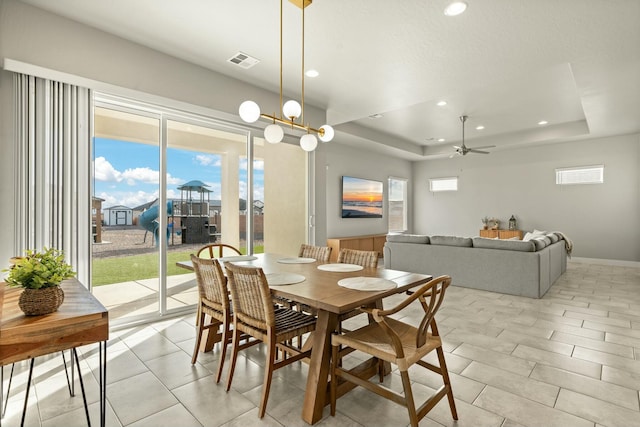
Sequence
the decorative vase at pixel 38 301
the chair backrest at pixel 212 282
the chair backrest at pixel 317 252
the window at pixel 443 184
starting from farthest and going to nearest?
the window at pixel 443 184, the chair backrest at pixel 317 252, the chair backrest at pixel 212 282, the decorative vase at pixel 38 301

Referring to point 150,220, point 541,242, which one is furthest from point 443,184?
point 150,220

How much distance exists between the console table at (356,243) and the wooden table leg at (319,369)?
14.2 feet

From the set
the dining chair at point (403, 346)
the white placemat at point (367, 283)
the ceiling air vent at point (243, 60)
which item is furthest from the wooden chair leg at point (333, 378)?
the ceiling air vent at point (243, 60)

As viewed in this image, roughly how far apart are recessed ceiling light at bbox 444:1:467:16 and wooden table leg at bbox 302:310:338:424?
8.12ft

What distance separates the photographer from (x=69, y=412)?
6.38 ft

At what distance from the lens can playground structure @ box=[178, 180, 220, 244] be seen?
12.7ft

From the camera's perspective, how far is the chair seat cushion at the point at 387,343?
1.65 meters

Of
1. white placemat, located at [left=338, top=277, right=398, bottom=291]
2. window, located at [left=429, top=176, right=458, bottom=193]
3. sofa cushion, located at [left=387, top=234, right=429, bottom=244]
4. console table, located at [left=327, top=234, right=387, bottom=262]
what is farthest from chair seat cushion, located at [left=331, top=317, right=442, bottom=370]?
window, located at [left=429, top=176, right=458, bottom=193]

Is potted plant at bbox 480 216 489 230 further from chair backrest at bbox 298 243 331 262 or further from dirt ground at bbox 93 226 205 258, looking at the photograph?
dirt ground at bbox 93 226 205 258

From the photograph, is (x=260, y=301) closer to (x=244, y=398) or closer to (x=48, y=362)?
(x=244, y=398)

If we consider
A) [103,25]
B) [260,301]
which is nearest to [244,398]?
[260,301]

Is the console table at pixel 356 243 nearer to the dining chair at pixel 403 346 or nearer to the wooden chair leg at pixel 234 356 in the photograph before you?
the wooden chair leg at pixel 234 356

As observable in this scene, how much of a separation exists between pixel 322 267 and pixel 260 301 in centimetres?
87

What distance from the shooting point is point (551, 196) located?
7.44 meters
